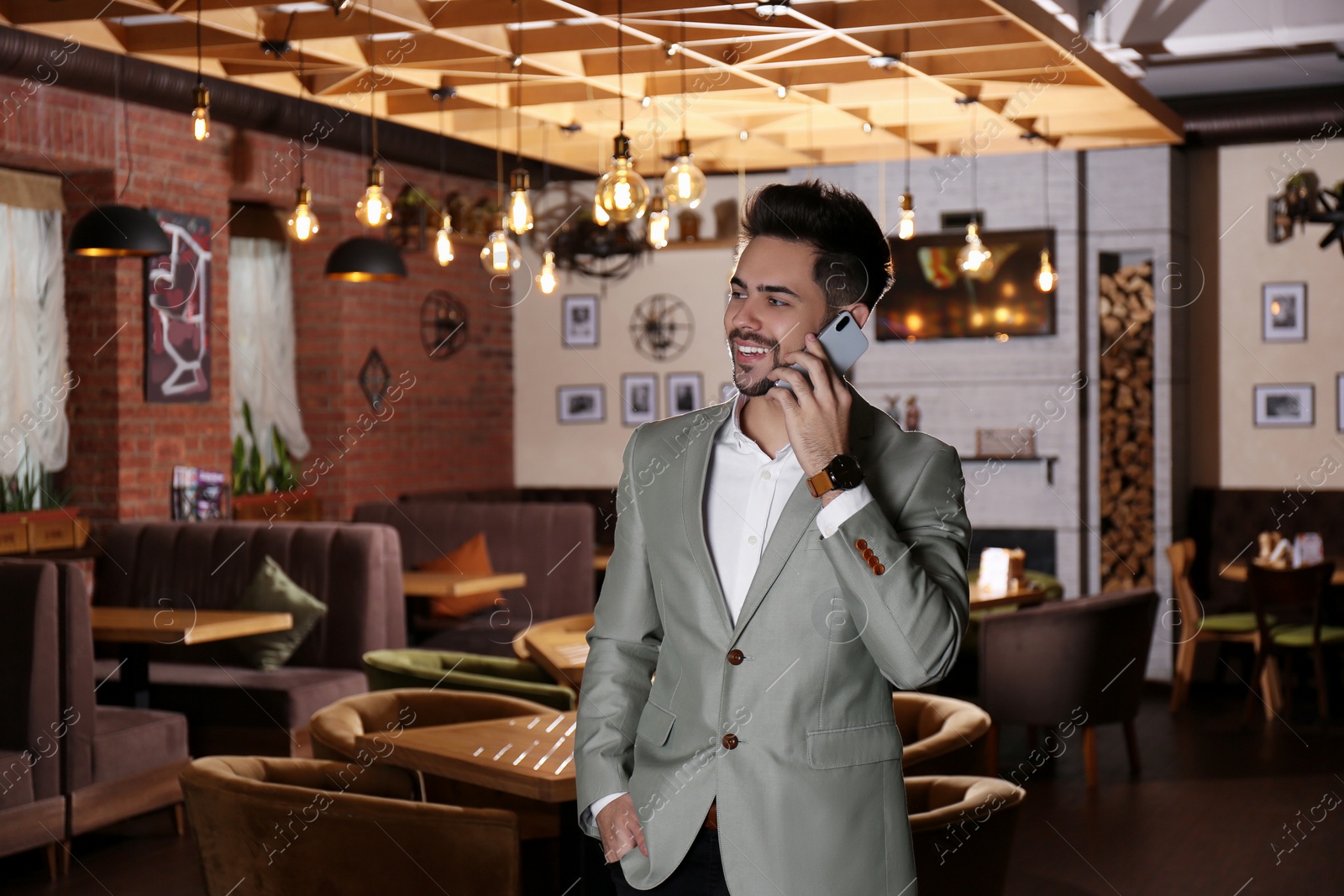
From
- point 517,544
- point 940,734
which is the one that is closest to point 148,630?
point 517,544

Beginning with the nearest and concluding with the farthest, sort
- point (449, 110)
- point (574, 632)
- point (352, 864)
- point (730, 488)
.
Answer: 1. point (730, 488)
2. point (352, 864)
3. point (574, 632)
4. point (449, 110)

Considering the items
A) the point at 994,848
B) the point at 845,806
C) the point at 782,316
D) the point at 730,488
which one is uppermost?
the point at 782,316

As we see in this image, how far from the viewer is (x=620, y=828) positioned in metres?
1.88

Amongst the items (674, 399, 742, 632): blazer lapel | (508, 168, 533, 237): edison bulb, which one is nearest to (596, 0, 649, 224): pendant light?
(508, 168, 533, 237): edison bulb

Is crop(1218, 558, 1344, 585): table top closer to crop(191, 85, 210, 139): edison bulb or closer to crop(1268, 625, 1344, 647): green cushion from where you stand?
crop(1268, 625, 1344, 647): green cushion

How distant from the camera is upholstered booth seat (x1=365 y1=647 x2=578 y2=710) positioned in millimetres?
4641

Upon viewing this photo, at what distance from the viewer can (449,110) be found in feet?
24.9

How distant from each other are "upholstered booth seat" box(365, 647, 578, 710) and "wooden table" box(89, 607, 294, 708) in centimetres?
80

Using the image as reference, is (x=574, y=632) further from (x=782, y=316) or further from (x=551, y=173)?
(x=551, y=173)

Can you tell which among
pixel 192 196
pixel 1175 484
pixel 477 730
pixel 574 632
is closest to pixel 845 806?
pixel 477 730

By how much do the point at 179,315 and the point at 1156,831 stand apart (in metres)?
5.61

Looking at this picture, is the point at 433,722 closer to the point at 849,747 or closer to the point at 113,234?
the point at 849,747

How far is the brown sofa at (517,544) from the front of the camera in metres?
8.02

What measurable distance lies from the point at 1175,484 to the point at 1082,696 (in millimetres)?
3054
